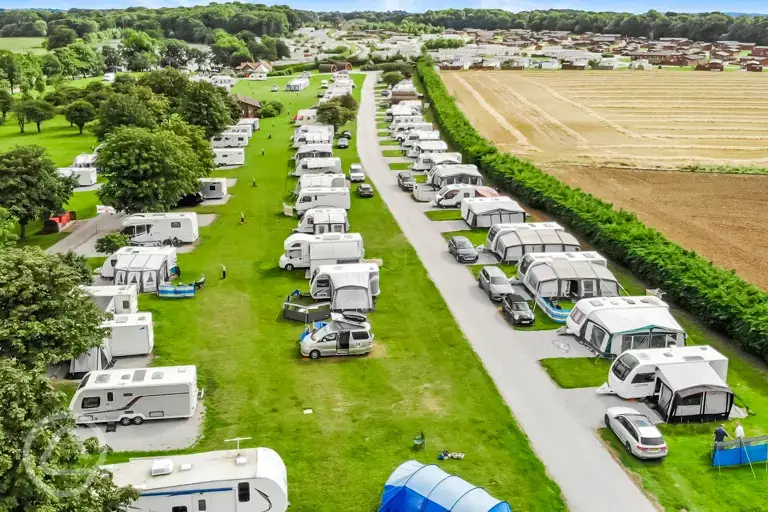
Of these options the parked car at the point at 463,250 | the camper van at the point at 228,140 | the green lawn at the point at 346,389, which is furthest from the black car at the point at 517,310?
the camper van at the point at 228,140

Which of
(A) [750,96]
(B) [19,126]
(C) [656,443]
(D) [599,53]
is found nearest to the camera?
(C) [656,443]

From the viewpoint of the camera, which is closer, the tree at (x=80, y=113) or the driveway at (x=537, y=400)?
the driveway at (x=537, y=400)

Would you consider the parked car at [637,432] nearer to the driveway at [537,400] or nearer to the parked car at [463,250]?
the driveway at [537,400]

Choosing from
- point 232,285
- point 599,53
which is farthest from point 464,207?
point 599,53

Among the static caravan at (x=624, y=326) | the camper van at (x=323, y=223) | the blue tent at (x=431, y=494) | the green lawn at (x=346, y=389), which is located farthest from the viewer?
the camper van at (x=323, y=223)

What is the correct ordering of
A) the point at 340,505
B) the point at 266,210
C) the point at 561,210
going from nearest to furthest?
1. the point at 340,505
2. the point at 561,210
3. the point at 266,210

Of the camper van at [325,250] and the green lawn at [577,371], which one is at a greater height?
the camper van at [325,250]

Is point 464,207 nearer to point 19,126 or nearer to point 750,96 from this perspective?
point 19,126
